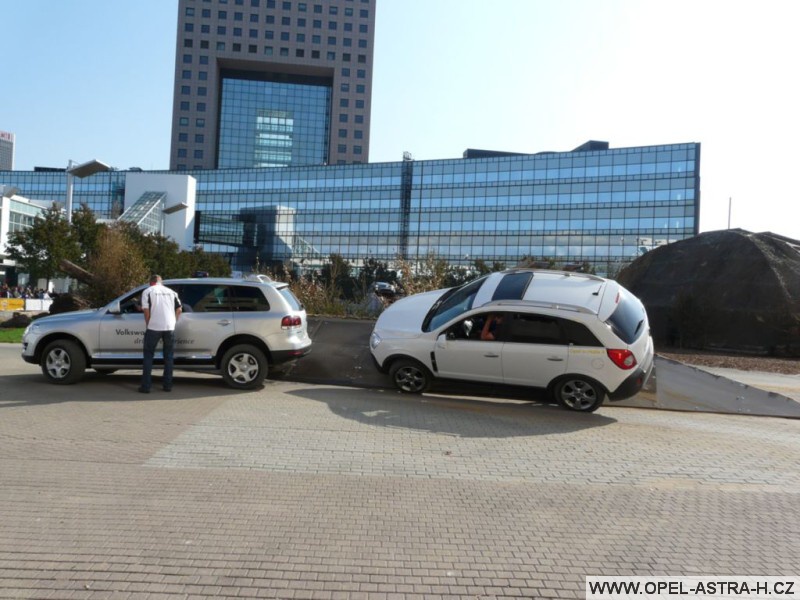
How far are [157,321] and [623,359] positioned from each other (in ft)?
22.4

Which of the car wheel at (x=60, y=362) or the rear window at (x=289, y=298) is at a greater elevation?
the rear window at (x=289, y=298)

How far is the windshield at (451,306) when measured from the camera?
989 centimetres

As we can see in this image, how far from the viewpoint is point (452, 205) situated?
8138 cm

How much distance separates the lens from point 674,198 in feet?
229

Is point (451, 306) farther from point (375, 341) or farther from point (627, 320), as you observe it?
point (627, 320)

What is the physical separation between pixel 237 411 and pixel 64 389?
10.5ft

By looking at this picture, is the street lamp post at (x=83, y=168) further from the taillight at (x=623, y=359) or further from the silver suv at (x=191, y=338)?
the taillight at (x=623, y=359)

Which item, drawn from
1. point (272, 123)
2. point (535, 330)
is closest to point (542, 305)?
point (535, 330)

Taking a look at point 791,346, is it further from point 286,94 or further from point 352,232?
point 286,94

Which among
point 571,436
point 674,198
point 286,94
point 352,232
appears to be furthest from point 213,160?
point 571,436

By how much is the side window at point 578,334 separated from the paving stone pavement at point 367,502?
3.68ft

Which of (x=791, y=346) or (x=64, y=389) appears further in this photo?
(x=791, y=346)

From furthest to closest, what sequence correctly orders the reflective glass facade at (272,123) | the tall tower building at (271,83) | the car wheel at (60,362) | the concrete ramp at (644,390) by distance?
the reflective glass facade at (272,123) → the tall tower building at (271,83) → the concrete ramp at (644,390) → the car wheel at (60,362)

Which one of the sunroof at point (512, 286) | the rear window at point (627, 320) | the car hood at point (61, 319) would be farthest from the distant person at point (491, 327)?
the car hood at point (61, 319)
